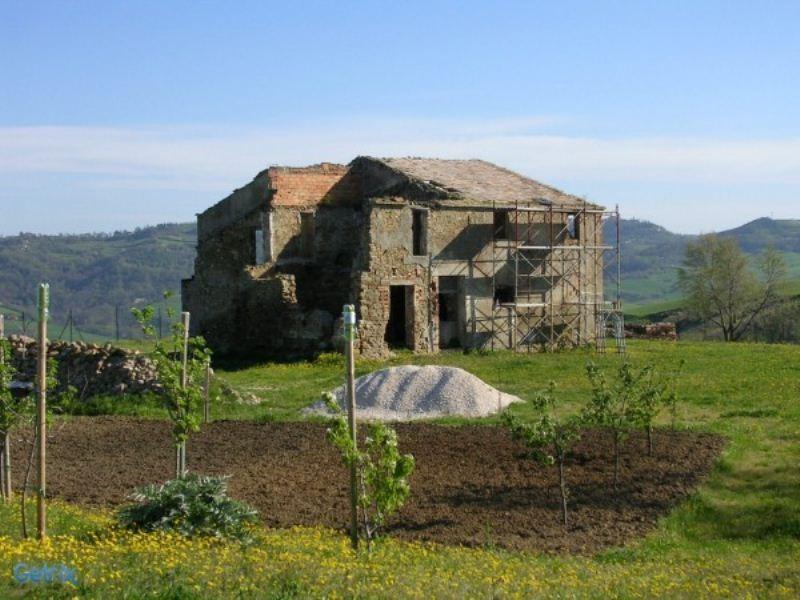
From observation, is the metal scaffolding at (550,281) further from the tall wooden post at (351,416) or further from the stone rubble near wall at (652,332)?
the tall wooden post at (351,416)

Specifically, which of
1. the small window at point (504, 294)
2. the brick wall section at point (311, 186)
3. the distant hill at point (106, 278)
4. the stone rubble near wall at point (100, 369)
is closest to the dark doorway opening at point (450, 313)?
the small window at point (504, 294)

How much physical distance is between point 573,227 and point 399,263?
856 centimetres

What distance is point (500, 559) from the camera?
1281 cm

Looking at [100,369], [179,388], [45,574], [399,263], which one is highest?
[399,263]

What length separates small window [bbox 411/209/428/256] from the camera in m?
38.8

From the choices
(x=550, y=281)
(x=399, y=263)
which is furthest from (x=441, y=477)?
(x=550, y=281)

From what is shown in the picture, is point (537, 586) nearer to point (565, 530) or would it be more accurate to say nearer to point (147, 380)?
point (565, 530)

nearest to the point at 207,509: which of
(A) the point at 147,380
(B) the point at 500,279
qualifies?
(A) the point at 147,380

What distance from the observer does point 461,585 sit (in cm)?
1066

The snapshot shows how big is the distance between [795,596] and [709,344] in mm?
33849

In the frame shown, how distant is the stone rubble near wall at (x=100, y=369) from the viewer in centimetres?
2794

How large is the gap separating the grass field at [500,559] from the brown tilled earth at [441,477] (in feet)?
2.08

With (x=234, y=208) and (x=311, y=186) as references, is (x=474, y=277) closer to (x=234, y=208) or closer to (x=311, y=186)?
(x=311, y=186)

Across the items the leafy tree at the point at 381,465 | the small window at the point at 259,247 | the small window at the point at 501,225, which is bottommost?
the leafy tree at the point at 381,465
